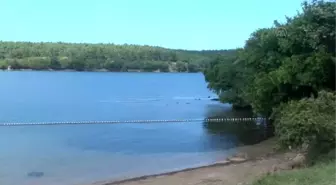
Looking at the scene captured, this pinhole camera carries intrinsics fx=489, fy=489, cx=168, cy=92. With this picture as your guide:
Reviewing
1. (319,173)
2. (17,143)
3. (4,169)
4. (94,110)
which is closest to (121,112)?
(94,110)

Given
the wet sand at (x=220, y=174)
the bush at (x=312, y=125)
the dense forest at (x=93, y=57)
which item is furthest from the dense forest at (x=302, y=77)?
the dense forest at (x=93, y=57)

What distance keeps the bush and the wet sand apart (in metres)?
1.96

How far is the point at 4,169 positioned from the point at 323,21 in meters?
15.0

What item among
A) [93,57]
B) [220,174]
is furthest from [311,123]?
[93,57]

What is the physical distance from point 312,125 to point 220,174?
554cm

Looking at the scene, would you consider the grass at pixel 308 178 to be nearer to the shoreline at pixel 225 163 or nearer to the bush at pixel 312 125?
the bush at pixel 312 125

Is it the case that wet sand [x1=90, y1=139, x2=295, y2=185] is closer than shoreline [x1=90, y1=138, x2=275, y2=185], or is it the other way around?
wet sand [x1=90, y1=139, x2=295, y2=185]

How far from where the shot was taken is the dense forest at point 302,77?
46.2 feet

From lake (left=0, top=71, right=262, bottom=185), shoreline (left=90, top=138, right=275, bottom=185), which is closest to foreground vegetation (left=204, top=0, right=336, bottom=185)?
shoreline (left=90, top=138, right=275, bottom=185)

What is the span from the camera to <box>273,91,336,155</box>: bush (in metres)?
13.6

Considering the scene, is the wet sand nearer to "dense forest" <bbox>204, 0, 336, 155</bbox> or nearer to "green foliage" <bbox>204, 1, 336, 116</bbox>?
"dense forest" <bbox>204, 0, 336, 155</bbox>

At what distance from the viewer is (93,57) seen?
6156 inches

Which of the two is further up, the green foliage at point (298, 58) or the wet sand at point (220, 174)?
the green foliage at point (298, 58)

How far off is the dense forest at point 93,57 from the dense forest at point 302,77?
118999 mm
